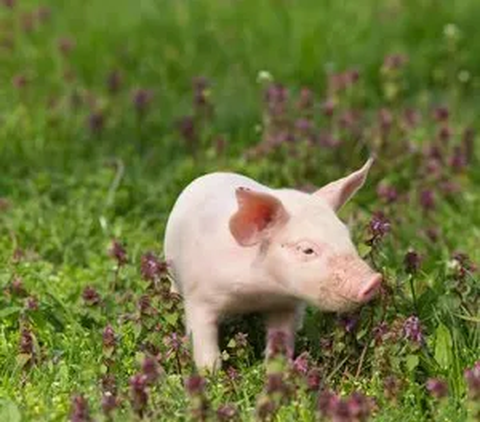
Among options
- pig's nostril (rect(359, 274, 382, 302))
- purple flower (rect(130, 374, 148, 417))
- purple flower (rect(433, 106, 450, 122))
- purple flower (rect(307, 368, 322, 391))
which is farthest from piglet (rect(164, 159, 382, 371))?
purple flower (rect(433, 106, 450, 122))

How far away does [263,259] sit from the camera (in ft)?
15.5

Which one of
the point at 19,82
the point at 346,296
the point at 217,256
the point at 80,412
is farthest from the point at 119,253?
the point at 19,82

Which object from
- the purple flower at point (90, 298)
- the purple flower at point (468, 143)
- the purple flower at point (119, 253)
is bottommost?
the purple flower at point (468, 143)

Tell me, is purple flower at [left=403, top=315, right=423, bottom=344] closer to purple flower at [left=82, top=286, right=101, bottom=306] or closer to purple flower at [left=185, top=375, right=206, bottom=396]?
purple flower at [left=185, top=375, right=206, bottom=396]

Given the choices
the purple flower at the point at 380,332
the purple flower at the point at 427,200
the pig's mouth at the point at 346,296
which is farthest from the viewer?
the purple flower at the point at 427,200

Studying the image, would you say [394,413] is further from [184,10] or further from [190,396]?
[184,10]

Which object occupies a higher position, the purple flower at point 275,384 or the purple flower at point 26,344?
the purple flower at point 275,384

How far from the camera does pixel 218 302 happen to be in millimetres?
4801

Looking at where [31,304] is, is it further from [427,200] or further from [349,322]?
[427,200]

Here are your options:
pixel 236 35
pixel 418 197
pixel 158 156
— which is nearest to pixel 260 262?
pixel 418 197

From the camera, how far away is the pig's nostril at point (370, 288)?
14.7 feet

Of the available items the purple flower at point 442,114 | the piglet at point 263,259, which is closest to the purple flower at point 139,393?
the piglet at point 263,259

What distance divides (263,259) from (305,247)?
0.49 ft

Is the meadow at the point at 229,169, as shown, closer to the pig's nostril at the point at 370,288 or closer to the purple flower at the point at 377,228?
the purple flower at the point at 377,228
